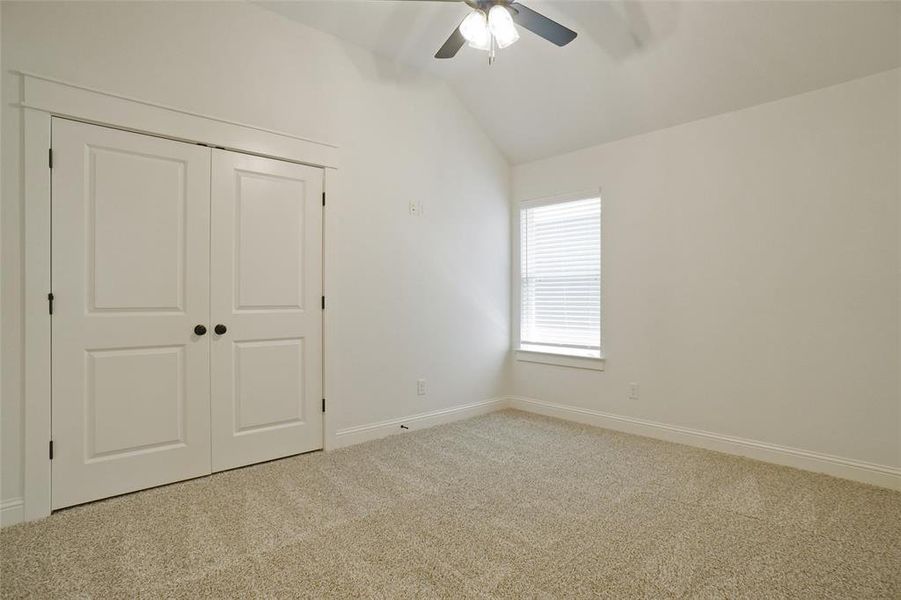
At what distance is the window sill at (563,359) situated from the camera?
4188mm

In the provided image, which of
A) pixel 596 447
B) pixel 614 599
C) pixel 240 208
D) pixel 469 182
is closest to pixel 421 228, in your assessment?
pixel 469 182

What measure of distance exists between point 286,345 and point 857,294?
3.77m

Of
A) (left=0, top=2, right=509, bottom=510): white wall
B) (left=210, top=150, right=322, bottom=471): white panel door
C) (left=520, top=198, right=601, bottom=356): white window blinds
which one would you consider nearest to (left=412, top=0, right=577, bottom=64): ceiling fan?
(left=0, top=2, right=509, bottom=510): white wall

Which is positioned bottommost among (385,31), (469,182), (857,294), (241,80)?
(857,294)

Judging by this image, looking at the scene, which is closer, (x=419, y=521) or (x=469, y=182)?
(x=419, y=521)

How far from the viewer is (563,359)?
441 centimetres

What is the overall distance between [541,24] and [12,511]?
12.2 feet

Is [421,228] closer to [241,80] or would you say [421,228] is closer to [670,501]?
[241,80]

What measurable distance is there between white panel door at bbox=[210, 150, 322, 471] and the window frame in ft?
7.06

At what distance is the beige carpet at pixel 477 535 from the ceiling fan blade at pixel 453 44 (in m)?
2.66

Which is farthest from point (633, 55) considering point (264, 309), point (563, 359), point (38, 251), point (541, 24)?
point (38, 251)

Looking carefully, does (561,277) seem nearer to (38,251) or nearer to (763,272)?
(763,272)

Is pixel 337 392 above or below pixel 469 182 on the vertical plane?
below

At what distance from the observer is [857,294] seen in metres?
2.94
